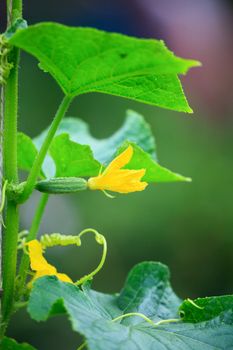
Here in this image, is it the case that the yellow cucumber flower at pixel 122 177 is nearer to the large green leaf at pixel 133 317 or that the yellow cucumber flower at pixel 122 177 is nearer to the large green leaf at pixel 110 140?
the large green leaf at pixel 133 317

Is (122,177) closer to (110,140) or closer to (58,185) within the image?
(58,185)

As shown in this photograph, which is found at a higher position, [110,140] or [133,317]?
[110,140]

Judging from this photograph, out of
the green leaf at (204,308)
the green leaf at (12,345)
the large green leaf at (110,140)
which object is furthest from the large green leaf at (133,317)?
the large green leaf at (110,140)

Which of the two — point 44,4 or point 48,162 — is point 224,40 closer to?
point 44,4

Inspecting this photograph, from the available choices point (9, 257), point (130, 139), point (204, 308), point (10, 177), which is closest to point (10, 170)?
point (10, 177)

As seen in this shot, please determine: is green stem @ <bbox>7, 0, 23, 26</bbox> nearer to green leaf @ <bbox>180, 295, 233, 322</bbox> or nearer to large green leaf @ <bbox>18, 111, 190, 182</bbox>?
large green leaf @ <bbox>18, 111, 190, 182</bbox>
